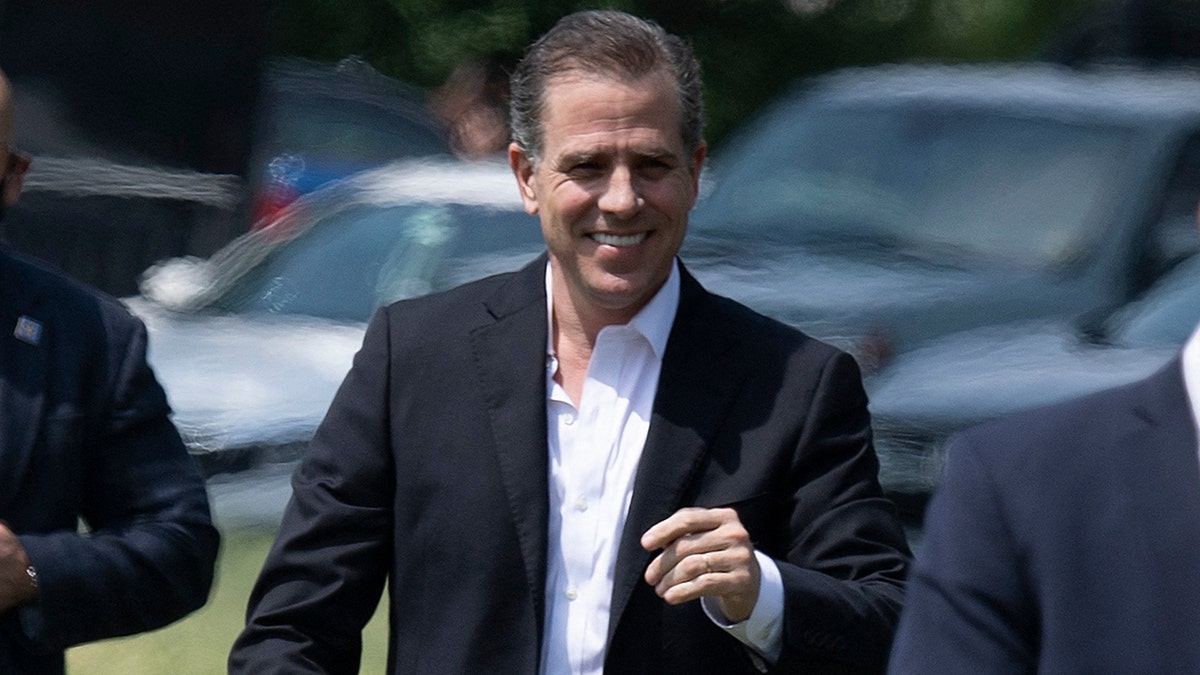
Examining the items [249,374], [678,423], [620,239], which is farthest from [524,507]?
[249,374]

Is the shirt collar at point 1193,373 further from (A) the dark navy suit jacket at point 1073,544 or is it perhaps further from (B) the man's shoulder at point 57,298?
(B) the man's shoulder at point 57,298

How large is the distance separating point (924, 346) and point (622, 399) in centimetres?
236

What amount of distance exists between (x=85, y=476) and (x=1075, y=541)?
54.1 inches

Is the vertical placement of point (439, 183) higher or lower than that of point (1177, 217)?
lower

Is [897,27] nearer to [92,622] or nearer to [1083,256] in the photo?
[1083,256]

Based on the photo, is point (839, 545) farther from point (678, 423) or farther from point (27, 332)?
point (27, 332)

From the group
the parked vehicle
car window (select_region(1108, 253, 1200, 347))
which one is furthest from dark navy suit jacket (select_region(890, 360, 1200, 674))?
car window (select_region(1108, 253, 1200, 347))

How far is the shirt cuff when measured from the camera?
2312 millimetres

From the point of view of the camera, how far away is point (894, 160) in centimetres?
527

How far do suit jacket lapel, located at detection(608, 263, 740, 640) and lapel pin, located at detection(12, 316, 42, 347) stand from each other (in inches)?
29.5

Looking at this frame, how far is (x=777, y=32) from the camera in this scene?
580 centimetres

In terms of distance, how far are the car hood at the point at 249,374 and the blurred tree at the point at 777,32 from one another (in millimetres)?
1002

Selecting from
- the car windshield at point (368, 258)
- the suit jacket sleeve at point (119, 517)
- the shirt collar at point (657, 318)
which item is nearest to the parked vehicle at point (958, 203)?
the car windshield at point (368, 258)

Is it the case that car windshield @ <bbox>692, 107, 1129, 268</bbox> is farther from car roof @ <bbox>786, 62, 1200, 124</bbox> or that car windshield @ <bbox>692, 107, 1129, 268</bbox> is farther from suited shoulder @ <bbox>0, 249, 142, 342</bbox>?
suited shoulder @ <bbox>0, 249, 142, 342</bbox>
